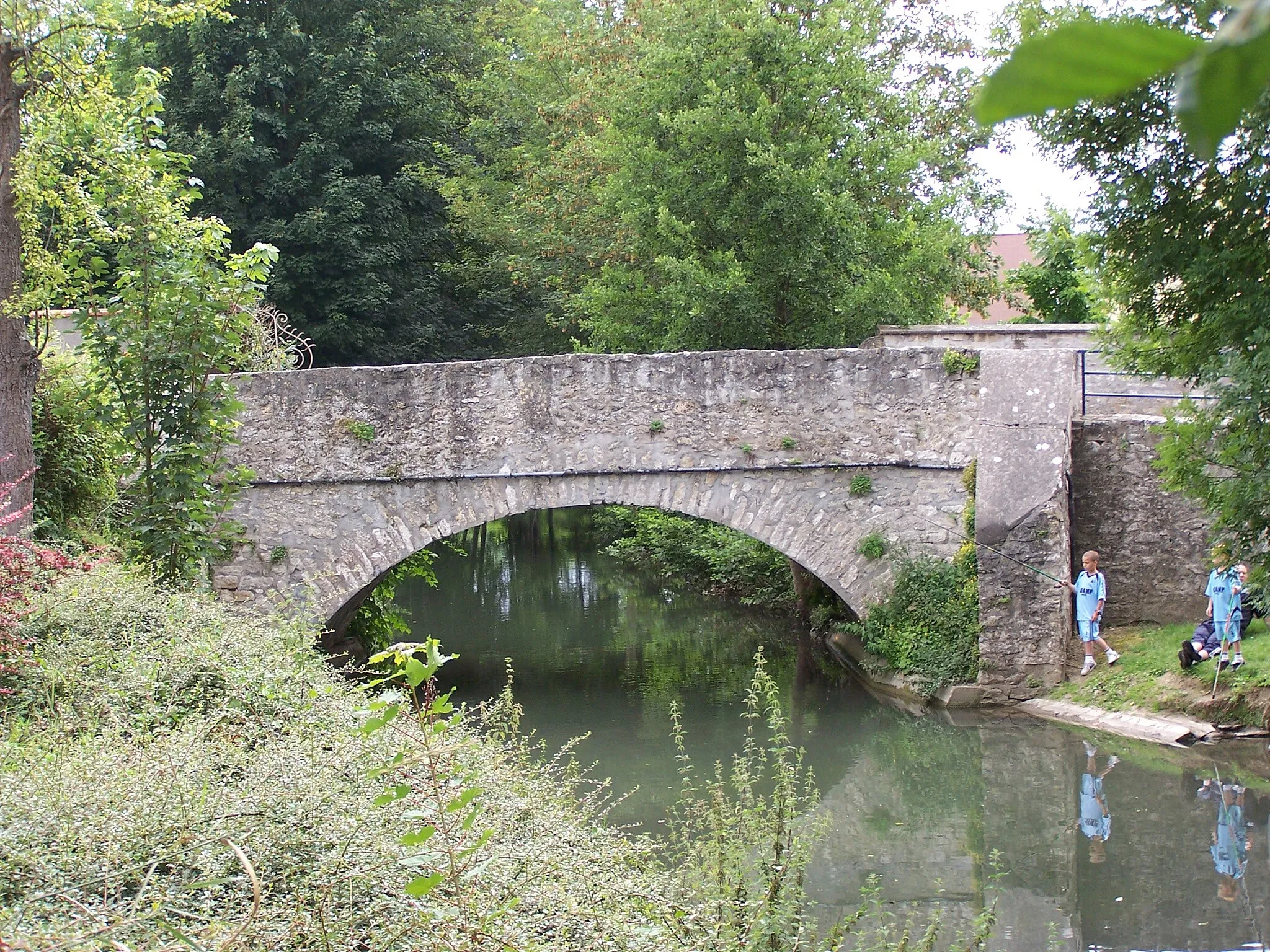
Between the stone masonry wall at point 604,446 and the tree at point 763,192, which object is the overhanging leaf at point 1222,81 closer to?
the stone masonry wall at point 604,446

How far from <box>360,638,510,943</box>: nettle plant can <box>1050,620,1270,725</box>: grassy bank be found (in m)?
Result: 6.74

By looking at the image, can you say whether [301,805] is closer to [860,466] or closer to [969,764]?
[969,764]

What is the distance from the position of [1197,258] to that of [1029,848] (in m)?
3.58

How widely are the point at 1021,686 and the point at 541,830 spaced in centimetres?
685

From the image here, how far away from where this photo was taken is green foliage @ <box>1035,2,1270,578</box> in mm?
5430

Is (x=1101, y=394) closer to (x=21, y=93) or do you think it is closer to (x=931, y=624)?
(x=931, y=624)

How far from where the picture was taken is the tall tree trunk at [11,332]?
824 cm

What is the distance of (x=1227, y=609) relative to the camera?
8.92m

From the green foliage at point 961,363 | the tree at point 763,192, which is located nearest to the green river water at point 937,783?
the green foliage at point 961,363

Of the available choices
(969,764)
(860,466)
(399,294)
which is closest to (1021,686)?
(969,764)

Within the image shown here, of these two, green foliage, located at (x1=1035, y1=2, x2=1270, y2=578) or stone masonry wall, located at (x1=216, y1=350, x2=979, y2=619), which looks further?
stone masonry wall, located at (x1=216, y1=350, x2=979, y2=619)

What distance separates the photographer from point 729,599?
16.6 meters

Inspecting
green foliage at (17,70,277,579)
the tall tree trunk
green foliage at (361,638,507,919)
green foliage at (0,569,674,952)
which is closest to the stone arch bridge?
green foliage at (17,70,277,579)

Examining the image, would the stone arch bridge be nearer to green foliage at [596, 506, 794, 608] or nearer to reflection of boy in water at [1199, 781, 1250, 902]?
reflection of boy in water at [1199, 781, 1250, 902]
